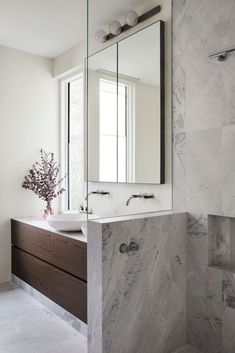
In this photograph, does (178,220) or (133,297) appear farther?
(178,220)

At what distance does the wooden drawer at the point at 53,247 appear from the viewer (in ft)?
7.42

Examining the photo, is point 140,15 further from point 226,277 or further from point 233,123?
point 226,277

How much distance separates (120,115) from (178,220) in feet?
3.22

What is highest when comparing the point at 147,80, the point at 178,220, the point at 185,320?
the point at 147,80

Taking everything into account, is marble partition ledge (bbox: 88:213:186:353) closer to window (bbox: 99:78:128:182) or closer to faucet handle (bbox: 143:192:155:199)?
faucet handle (bbox: 143:192:155:199)

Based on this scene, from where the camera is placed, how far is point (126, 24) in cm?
246

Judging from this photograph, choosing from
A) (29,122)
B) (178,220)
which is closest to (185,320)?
(178,220)

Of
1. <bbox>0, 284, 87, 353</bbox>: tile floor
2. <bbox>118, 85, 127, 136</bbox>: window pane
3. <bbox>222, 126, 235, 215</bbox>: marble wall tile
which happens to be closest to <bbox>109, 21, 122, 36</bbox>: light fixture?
<bbox>118, 85, 127, 136</bbox>: window pane

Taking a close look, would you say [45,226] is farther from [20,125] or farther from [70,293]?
[20,125]

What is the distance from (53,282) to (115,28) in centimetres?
215

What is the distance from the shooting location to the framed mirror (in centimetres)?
231

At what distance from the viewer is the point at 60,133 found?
369cm

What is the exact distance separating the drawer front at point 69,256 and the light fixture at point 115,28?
1.70 meters

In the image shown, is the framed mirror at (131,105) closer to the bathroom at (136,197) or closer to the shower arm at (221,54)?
the bathroom at (136,197)
